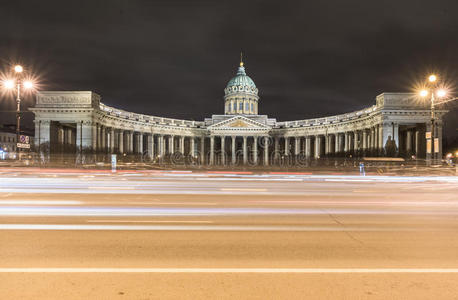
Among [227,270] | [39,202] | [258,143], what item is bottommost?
[227,270]

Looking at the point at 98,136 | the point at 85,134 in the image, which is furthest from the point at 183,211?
the point at 98,136

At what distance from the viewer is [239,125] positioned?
10956 cm

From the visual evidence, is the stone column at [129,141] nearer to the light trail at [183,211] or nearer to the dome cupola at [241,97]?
the dome cupola at [241,97]

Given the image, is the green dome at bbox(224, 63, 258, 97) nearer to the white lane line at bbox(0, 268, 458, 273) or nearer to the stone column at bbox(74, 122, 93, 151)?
the stone column at bbox(74, 122, 93, 151)

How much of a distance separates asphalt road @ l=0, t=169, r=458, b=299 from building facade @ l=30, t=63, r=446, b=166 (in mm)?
40165

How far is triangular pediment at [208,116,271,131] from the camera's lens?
109 metres

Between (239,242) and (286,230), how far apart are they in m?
1.85

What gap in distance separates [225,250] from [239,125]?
102m

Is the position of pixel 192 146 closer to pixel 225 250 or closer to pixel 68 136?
pixel 68 136

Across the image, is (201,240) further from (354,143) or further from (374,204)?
(354,143)

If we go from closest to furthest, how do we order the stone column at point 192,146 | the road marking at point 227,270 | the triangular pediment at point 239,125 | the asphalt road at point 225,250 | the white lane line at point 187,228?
the asphalt road at point 225,250
the road marking at point 227,270
the white lane line at point 187,228
the triangular pediment at point 239,125
the stone column at point 192,146

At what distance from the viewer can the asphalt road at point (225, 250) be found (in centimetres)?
570

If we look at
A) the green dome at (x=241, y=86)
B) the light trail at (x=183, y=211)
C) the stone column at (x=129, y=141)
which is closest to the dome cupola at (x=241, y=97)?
the green dome at (x=241, y=86)

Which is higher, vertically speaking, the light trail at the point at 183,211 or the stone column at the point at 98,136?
the stone column at the point at 98,136
